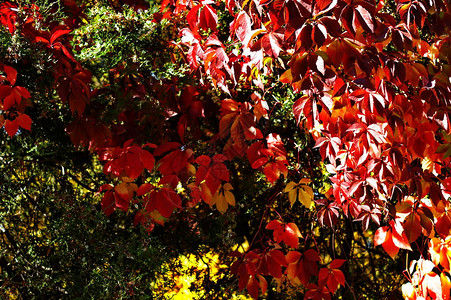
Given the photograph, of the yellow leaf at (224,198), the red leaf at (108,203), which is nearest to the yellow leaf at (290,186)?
the yellow leaf at (224,198)

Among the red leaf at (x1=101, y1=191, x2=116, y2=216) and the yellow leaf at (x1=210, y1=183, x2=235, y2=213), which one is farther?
the yellow leaf at (x1=210, y1=183, x2=235, y2=213)

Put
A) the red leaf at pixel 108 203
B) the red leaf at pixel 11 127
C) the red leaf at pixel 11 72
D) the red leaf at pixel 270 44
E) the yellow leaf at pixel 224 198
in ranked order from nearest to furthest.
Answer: the red leaf at pixel 270 44 < the red leaf at pixel 11 72 < the red leaf at pixel 11 127 < the red leaf at pixel 108 203 < the yellow leaf at pixel 224 198

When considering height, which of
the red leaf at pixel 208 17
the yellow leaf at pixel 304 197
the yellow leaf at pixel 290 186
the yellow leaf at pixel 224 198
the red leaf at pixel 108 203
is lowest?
the red leaf at pixel 108 203

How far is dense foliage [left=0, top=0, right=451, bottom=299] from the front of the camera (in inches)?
65.1

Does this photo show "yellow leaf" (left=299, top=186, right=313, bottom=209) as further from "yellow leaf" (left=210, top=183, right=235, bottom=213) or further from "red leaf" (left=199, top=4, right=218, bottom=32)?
"red leaf" (left=199, top=4, right=218, bottom=32)

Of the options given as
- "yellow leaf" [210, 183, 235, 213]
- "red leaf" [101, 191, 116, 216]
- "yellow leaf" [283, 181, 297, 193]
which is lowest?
"red leaf" [101, 191, 116, 216]

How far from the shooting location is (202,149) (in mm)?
2051

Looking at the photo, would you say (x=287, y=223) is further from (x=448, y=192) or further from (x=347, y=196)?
(x=448, y=192)

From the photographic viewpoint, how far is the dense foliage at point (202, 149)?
1.65m

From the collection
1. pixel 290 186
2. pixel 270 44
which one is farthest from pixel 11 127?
pixel 290 186

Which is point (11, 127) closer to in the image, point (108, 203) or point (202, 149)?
point (108, 203)

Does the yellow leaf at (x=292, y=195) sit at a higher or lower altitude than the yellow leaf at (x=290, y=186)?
lower

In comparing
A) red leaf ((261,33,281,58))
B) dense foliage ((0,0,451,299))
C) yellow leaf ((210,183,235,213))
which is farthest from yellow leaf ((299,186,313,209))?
red leaf ((261,33,281,58))

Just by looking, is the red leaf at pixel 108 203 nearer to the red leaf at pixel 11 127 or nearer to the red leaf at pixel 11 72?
the red leaf at pixel 11 127
